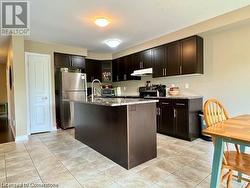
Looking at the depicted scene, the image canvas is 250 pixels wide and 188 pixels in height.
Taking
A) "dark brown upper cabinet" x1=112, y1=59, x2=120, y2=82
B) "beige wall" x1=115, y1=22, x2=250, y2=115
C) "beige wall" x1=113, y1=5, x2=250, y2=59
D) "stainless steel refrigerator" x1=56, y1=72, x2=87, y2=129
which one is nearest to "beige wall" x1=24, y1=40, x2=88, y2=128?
"stainless steel refrigerator" x1=56, y1=72, x2=87, y2=129

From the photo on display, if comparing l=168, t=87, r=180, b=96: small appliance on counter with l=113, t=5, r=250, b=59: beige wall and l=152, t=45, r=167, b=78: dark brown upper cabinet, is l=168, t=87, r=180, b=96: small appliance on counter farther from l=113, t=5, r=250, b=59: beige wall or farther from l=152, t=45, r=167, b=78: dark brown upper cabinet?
l=113, t=5, r=250, b=59: beige wall

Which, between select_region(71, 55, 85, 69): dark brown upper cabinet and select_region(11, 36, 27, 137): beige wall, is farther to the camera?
select_region(71, 55, 85, 69): dark brown upper cabinet

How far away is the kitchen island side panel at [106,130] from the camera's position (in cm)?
243

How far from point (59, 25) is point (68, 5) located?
961 mm

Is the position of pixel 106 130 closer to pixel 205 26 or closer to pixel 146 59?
pixel 146 59

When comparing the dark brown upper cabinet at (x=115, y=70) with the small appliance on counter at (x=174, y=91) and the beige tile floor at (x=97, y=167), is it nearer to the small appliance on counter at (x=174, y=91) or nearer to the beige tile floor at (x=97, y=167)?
the small appliance on counter at (x=174, y=91)

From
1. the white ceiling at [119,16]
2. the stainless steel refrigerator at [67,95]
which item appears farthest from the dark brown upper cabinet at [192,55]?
the stainless steel refrigerator at [67,95]

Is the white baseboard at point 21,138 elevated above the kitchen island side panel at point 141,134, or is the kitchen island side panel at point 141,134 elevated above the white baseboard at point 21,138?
the kitchen island side panel at point 141,134

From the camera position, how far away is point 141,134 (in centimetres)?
254

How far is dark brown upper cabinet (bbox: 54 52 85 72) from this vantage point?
16.5ft

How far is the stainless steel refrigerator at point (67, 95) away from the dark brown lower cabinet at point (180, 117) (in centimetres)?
239

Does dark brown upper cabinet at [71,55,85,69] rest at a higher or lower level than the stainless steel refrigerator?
higher

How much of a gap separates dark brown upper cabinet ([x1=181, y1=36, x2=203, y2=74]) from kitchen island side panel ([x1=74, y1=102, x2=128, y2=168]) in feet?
7.22

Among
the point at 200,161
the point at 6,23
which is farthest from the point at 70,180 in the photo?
the point at 6,23
